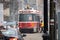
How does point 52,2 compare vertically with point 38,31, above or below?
above

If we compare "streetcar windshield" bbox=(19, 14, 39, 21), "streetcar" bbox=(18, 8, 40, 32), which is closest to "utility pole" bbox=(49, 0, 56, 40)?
"streetcar" bbox=(18, 8, 40, 32)

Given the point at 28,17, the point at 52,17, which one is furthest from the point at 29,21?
the point at 52,17

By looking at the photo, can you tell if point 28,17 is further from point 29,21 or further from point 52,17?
point 52,17

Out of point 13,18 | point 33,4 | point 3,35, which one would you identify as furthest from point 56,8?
point 33,4

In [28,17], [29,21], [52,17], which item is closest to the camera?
[52,17]

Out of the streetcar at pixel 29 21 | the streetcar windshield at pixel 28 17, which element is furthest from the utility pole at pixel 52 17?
the streetcar windshield at pixel 28 17

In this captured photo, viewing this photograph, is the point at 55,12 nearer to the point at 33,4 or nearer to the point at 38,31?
the point at 38,31

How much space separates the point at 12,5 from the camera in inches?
1649

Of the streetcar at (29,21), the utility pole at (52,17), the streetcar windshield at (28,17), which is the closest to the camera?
the utility pole at (52,17)

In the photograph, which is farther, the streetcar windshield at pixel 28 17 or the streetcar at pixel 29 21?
the streetcar windshield at pixel 28 17

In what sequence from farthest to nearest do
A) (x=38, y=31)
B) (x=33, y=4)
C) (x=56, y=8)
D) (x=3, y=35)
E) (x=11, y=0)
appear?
(x=33, y=4) → (x=11, y=0) → (x=38, y=31) → (x=3, y=35) → (x=56, y=8)

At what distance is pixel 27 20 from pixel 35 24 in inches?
39.6

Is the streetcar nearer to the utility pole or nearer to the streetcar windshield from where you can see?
the streetcar windshield

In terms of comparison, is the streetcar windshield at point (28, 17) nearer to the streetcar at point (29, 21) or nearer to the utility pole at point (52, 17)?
the streetcar at point (29, 21)
